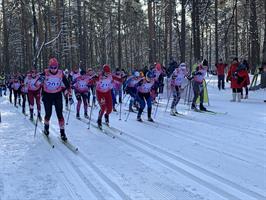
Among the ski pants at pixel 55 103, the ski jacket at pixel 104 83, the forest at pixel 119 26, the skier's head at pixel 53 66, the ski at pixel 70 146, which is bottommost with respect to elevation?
the ski at pixel 70 146

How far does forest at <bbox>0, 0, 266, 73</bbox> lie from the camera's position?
3419 centimetres

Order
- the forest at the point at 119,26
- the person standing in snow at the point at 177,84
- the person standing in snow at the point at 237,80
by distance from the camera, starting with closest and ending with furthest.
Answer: the person standing in snow at the point at 177,84
the person standing in snow at the point at 237,80
the forest at the point at 119,26

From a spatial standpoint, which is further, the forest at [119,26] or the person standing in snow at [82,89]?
the forest at [119,26]

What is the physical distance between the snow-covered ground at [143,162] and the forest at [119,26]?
1751 cm

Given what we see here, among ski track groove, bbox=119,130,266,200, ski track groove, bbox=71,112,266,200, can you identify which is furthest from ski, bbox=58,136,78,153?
ski track groove, bbox=119,130,266,200

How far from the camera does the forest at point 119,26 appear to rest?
34.2 metres

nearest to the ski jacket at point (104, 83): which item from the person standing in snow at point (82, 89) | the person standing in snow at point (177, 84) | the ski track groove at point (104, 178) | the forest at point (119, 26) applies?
the person standing in snow at point (82, 89)

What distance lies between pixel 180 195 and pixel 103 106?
683cm

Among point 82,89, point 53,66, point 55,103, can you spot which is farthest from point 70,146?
point 82,89

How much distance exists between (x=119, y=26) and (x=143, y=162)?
3531 cm

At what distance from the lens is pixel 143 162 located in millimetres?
8414

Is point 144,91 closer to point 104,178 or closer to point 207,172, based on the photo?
point 207,172

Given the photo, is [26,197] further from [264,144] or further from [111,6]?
[111,6]

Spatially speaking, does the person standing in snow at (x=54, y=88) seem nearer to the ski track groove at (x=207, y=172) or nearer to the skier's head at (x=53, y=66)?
the skier's head at (x=53, y=66)
